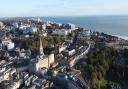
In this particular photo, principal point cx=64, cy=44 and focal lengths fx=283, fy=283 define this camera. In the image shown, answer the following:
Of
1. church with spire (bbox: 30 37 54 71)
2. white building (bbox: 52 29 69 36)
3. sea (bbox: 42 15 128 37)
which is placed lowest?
sea (bbox: 42 15 128 37)

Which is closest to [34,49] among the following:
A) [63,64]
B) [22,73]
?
[63,64]

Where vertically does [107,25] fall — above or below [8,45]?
below

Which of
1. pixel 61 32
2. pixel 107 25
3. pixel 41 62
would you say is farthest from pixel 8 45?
pixel 107 25

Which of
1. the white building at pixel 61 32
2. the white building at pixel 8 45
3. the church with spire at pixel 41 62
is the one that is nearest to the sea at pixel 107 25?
the white building at pixel 61 32

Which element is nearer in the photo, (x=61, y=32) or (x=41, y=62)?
(x=41, y=62)

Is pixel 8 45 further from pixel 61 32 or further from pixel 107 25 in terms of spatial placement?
pixel 107 25

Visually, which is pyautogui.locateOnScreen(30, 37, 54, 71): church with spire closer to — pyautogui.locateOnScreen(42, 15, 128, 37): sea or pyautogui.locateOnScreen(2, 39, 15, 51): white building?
pyautogui.locateOnScreen(2, 39, 15, 51): white building

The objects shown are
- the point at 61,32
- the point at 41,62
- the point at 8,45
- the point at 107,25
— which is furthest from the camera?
the point at 107,25

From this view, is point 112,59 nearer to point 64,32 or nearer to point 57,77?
point 57,77

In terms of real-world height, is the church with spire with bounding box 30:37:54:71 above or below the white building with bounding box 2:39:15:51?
above

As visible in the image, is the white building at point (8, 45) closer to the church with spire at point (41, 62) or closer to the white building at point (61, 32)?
the church with spire at point (41, 62)

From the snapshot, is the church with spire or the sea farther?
the sea

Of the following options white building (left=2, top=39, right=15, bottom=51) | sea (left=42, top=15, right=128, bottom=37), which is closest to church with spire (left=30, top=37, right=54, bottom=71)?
white building (left=2, top=39, right=15, bottom=51)

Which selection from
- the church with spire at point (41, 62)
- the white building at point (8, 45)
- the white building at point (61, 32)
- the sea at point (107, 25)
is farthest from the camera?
the sea at point (107, 25)
